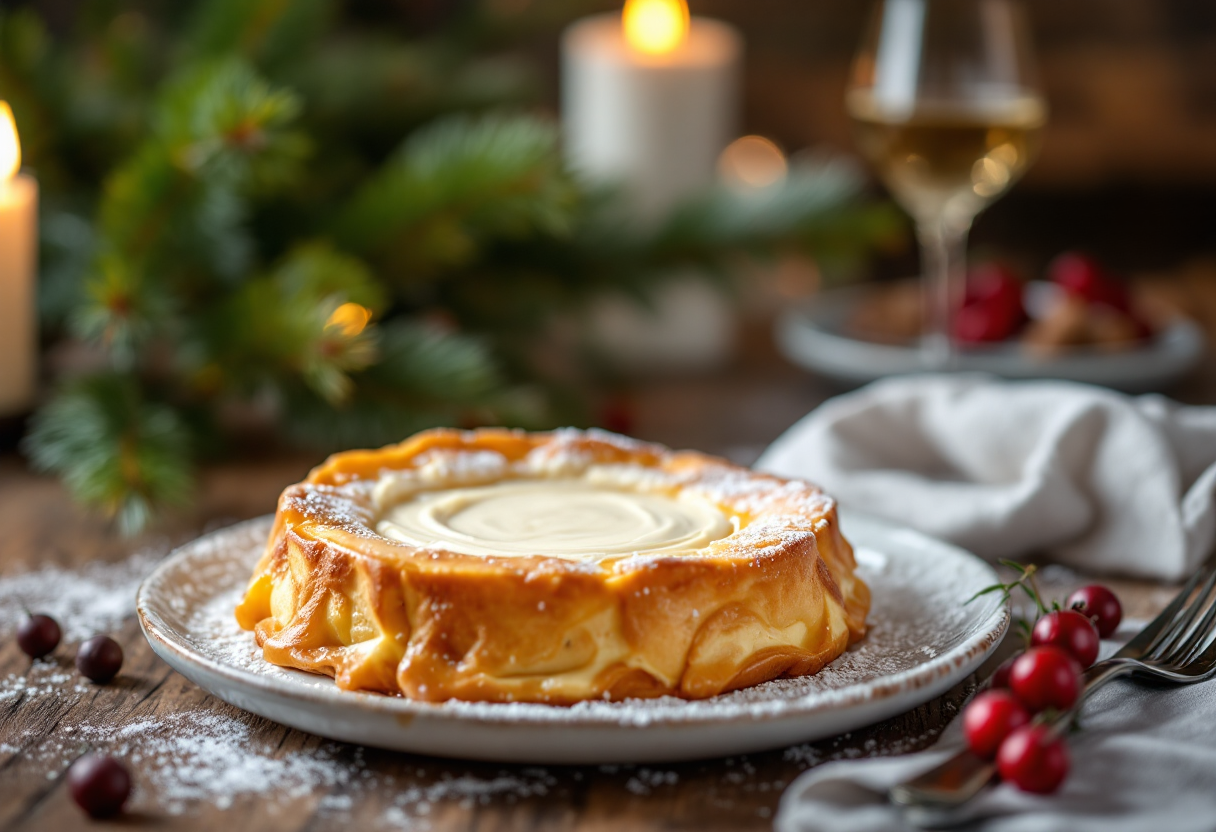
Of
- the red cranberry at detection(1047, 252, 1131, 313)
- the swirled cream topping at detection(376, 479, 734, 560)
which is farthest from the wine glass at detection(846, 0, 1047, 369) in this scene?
the swirled cream topping at detection(376, 479, 734, 560)

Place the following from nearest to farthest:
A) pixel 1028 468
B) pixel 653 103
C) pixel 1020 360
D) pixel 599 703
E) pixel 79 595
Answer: pixel 599 703, pixel 79 595, pixel 1028 468, pixel 1020 360, pixel 653 103

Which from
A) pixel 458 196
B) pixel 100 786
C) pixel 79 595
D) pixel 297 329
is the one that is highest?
pixel 458 196

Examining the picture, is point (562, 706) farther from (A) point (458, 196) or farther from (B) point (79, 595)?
(A) point (458, 196)

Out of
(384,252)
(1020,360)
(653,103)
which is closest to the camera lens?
(384,252)

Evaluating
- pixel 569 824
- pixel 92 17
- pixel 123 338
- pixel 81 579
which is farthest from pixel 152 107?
pixel 569 824

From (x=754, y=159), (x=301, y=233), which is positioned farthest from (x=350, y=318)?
(x=754, y=159)

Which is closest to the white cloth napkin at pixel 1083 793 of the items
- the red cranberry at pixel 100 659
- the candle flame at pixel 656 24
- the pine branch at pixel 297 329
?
the red cranberry at pixel 100 659

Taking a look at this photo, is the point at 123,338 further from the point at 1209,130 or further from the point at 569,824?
the point at 1209,130
